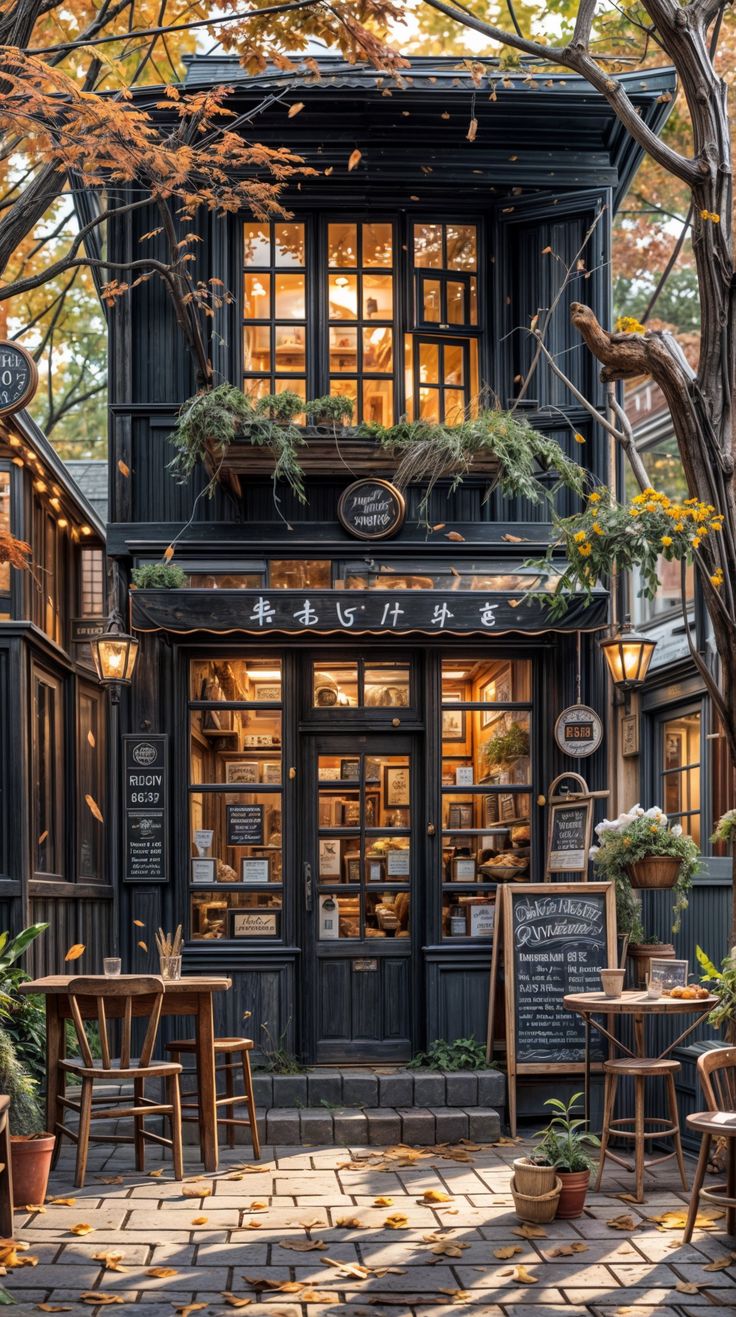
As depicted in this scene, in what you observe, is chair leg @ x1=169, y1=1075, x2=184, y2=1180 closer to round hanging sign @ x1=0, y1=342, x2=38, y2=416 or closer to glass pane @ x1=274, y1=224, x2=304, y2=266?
round hanging sign @ x1=0, y1=342, x2=38, y2=416

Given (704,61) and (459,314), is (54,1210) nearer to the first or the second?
(704,61)

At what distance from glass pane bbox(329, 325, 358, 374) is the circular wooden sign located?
0.99m

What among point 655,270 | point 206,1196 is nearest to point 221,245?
point 206,1196

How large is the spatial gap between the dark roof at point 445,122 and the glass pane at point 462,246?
0.30 meters

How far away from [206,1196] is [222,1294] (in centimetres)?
184

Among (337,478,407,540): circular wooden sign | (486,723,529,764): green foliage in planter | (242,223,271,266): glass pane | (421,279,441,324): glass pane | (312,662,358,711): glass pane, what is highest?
(242,223,271,266): glass pane

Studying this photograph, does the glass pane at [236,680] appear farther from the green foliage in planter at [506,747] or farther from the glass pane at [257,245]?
the glass pane at [257,245]

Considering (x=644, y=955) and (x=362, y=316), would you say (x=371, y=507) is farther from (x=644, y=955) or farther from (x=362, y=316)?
(x=644, y=955)

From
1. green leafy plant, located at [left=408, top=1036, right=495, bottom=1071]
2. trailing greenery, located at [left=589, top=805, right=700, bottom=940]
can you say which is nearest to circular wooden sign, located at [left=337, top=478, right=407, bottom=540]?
trailing greenery, located at [left=589, top=805, right=700, bottom=940]

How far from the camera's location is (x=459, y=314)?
38.8 feet

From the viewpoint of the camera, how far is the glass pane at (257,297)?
38.1 ft

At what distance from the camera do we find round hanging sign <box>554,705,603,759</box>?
1106 centimetres

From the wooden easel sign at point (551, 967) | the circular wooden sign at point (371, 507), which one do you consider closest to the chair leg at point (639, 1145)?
the wooden easel sign at point (551, 967)

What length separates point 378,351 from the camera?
11688 millimetres
